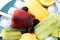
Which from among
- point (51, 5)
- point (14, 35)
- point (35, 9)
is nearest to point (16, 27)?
point (14, 35)

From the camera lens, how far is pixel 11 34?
111 centimetres

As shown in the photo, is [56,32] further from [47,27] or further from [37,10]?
[37,10]

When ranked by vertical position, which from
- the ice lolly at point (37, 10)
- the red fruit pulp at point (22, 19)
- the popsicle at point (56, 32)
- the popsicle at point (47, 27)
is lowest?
the popsicle at point (56, 32)

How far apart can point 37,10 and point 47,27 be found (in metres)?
0.13

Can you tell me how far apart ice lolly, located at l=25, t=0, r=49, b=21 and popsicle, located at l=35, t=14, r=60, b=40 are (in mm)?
59

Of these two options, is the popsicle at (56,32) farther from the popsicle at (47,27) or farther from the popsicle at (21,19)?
the popsicle at (21,19)

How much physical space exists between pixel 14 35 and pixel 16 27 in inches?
2.1

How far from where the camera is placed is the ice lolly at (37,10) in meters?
1.16

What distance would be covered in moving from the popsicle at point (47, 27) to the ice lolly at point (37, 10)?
0.06 m

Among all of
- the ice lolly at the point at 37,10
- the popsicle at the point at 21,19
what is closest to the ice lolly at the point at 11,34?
the popsicle at the point at 21,19

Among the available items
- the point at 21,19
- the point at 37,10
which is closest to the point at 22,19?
the point at 21,19

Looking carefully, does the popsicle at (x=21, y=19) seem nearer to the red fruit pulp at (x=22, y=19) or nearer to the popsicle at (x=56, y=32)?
the red fruit pulp at (x=22, y=19)

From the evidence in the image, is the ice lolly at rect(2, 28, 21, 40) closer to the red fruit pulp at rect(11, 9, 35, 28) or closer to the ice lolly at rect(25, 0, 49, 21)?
the red fruit pulp at rect(11, 9, 35, 28)

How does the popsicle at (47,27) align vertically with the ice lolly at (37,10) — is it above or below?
below
